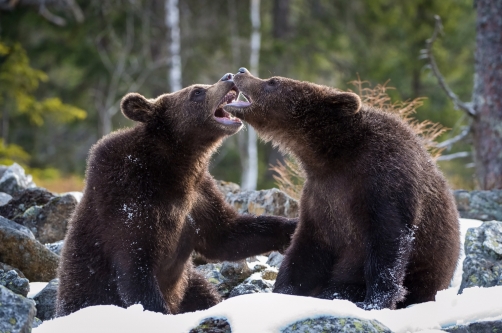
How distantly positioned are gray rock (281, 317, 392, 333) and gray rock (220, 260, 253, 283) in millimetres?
2492

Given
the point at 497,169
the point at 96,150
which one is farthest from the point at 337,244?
the point at 497,169

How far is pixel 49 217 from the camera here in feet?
23.9

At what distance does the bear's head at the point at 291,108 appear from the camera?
5.34 meters

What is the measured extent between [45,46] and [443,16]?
11.0 m

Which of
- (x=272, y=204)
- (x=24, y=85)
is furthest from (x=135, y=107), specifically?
(x=24, y=85)

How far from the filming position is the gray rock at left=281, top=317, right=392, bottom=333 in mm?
3846

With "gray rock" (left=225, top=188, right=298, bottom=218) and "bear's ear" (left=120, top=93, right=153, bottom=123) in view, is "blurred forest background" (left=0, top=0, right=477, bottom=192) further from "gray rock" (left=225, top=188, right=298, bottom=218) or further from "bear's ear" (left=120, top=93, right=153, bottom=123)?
"bear's ear" (left=120, top=93, right=153, bottom=123)

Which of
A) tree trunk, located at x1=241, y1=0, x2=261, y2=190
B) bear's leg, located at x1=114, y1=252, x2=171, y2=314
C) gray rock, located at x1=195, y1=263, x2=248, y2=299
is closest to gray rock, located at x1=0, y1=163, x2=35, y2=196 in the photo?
gray rock, located at x1=195, y1=263, x2=248, y2=299

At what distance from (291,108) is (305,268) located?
1.22m

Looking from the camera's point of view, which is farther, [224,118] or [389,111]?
[389,111]

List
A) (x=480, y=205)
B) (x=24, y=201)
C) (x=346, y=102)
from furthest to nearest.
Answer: (x=480, y=205) < (x=24, y=201) < (x=346, y=102)

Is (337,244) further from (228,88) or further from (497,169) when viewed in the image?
(497,169)

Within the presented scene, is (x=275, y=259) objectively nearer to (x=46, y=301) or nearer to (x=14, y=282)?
(x=46, y=301)

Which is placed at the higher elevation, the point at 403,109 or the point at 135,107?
the point at 403,109
